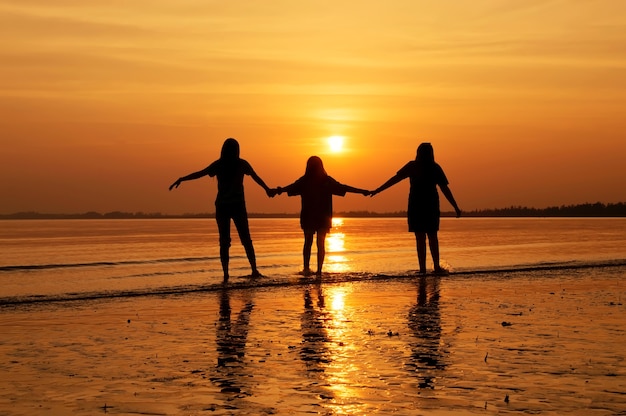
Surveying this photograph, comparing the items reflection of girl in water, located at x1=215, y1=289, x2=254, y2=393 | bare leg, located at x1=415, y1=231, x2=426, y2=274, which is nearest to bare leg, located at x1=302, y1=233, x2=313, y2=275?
bare leg, located at x1=415, y1=231, x2=426, y2=274

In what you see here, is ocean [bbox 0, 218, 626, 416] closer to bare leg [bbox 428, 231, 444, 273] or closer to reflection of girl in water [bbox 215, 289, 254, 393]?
reflection of girl in water [bbox 215, 289, 254, 393]

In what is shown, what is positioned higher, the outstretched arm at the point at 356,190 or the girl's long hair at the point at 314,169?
the girl's long hair at the point at 314,169

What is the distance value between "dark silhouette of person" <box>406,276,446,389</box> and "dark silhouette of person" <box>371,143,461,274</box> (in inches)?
156

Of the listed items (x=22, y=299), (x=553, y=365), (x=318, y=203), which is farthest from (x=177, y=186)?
(x=553, y=365)

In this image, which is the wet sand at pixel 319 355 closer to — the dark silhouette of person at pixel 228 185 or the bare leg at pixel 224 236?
the bare leg at pixel 224 236

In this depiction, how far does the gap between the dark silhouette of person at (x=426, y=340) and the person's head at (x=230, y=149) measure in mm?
4780

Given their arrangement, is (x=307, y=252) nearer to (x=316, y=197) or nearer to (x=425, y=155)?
(x=316, y=197)

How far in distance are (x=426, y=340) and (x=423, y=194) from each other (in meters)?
9.60

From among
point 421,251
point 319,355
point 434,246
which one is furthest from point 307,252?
point 319,355

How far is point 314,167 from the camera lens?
60.0 ft

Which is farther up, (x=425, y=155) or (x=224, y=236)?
(x=425, y=155)

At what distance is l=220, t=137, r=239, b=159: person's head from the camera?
17047 millimetres

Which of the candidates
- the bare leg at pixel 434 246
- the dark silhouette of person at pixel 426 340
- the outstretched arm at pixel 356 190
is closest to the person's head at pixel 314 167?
the outstretched arm at pixel 356 190

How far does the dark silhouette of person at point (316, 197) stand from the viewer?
18.1 metres
